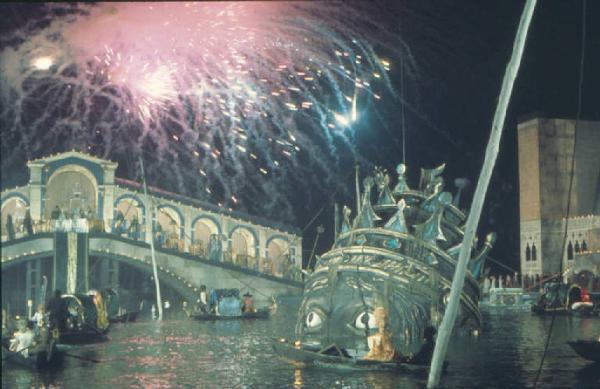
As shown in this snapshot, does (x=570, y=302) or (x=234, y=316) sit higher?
(x=570, y=302)

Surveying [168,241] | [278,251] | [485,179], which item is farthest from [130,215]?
[485,179]

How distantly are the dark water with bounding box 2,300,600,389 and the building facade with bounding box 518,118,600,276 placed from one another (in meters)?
33.6

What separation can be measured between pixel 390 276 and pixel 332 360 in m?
4.61

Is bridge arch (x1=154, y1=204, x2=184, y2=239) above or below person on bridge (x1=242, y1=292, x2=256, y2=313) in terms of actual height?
above

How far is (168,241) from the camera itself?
5503cm

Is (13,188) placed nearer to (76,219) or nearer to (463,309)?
(76,219)

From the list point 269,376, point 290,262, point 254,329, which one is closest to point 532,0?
point 269,376

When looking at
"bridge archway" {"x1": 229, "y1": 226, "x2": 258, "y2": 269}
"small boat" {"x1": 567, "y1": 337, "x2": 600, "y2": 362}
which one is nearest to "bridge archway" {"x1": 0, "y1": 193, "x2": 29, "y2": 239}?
"bridge archway" {"x1": 229, "y1": 226, "x2": 258, "y2": 269}

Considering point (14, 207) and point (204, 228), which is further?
point (204, 228)

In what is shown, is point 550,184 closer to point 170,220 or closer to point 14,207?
point 170,220

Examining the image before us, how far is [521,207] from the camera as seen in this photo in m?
69.9

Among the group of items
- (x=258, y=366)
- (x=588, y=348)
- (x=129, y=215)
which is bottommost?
(x=258, y=366)

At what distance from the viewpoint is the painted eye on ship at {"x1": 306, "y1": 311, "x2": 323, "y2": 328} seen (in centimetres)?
2642

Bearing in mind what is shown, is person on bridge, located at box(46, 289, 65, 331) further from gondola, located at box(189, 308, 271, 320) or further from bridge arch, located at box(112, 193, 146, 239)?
bridge arch, located at box(112, 193, 146, 239)
